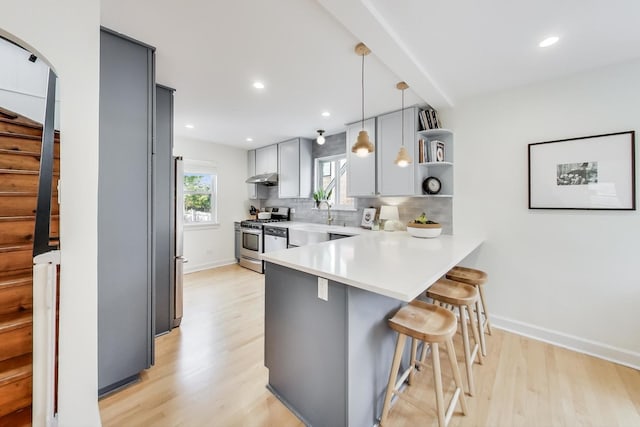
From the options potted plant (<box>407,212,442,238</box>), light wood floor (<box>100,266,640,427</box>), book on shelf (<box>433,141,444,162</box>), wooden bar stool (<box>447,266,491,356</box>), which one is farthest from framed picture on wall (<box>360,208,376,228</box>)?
light wood floor (<box>100,266,640,427</box>)

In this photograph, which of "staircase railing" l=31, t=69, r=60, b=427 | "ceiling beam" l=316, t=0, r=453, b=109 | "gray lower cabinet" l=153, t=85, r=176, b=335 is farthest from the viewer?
"gray lower cabinet" l=153, t=85, r=176, b=335

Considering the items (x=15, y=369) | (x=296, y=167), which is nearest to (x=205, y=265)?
(x=296, y=167)

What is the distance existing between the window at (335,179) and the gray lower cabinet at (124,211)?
9.82 ft

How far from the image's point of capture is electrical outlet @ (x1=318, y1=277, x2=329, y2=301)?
4.48ft

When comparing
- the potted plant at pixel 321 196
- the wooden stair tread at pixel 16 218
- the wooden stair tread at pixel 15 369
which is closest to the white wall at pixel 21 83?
the wooden stair tread at pixel 16 218

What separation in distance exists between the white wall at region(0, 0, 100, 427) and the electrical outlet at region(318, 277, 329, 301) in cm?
101

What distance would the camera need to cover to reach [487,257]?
2.70 metres

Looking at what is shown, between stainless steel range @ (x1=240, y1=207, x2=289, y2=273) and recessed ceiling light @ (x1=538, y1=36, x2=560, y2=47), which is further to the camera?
stainless steel range @ (x1=240, y1=207, x2=289, y2=273)

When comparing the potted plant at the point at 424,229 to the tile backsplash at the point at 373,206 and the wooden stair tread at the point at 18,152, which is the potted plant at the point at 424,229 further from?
the wooden stair tread at the point at 18,152

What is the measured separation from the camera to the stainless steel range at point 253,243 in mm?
4582

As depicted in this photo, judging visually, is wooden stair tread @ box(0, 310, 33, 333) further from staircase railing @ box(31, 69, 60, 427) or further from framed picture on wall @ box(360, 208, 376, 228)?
framed picture on wall @ box(360, 208, 376, 228)

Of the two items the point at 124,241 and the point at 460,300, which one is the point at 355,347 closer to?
the point at 460,300

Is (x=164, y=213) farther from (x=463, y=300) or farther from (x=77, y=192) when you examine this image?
(x=463, y=300)

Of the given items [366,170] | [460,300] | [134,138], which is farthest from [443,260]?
[134,138]
